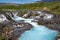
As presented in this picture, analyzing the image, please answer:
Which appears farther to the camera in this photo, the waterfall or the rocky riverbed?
the waterfall

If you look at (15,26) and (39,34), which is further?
(15,26)

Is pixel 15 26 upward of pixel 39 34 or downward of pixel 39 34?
upward

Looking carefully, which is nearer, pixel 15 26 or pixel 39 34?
pixel 39 34

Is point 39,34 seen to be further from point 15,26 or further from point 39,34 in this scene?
point 15,26

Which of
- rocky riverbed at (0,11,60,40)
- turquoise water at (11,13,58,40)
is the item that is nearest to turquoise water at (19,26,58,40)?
turquoise water at (11,13,58,40)

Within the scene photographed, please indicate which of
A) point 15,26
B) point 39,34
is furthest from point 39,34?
point 15,26

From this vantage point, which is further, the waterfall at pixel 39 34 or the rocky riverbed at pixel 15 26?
the waterfall at pixel 39 34

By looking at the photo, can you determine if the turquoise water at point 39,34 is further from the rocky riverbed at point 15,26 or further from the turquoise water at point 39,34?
the rocky riverbed at point 15,26

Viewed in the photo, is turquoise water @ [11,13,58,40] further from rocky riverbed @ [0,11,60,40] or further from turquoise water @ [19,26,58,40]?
rocky riverbed @ [0,11,60,40]

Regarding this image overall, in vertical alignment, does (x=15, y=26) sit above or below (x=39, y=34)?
above

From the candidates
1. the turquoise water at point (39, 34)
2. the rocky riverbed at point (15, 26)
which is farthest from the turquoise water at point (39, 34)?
the rocky riverbed at point (15, 26)

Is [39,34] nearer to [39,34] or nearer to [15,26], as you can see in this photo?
[39,34]
